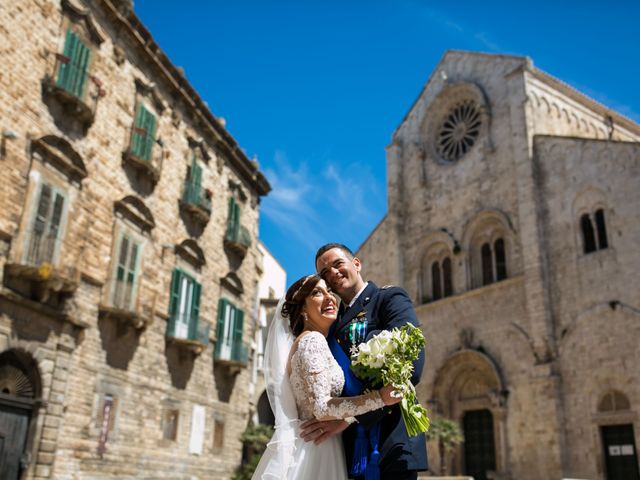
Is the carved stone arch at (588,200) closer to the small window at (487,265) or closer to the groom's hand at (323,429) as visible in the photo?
the small window at (487,265)

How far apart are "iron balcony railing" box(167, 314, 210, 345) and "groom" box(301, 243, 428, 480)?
12944 mm

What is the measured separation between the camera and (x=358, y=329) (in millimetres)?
3992

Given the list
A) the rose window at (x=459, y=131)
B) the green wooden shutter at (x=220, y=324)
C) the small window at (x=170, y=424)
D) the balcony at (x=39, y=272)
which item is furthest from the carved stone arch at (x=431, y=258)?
the balcony at (x=39, y=272)

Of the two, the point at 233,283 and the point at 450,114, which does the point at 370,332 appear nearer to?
the point at 233,283

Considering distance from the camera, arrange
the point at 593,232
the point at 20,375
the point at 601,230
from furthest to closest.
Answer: the point at 593,232
the point at 601,230
the point at 20,375

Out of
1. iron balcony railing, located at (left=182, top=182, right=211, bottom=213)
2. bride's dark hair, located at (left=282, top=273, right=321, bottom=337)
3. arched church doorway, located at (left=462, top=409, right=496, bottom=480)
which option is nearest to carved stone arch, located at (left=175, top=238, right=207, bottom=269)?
iron balcony railing, located at (left=182, top=182, right=211, bottom=213)

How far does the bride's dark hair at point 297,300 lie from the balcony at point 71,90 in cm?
1061

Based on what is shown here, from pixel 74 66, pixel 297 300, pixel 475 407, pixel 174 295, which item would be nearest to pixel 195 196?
pixel 174 295

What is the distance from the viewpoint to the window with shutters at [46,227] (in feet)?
38.9

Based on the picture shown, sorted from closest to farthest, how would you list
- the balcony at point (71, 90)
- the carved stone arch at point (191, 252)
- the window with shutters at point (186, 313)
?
the balcony at point (71, 90) → the window with shutters at point (186, 313) → the carved stone arch at point (191, 252)

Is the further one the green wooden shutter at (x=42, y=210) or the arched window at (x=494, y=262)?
the arched window at (x=494, y=262)

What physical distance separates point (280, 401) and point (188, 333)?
13.6 metres

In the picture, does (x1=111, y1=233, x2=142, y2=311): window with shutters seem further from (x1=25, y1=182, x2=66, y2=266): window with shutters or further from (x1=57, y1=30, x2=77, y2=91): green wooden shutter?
(x1=57, y1=30, x2=77, y2=91): green wooden shutter

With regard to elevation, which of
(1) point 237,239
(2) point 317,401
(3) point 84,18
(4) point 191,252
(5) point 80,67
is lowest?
(2) point 317,401
